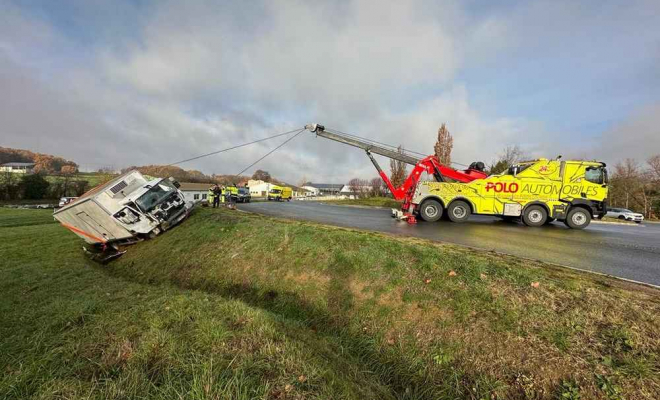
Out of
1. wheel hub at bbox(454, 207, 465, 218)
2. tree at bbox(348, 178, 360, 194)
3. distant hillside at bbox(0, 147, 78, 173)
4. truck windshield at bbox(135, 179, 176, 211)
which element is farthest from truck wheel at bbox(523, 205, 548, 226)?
distant hillside at bbox(0, 147, 78, 173)

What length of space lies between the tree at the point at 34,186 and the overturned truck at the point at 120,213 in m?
59.0

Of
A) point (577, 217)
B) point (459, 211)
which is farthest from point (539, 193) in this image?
point (459, 211)

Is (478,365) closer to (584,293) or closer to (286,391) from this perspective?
(584,293)

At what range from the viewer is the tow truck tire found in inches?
485

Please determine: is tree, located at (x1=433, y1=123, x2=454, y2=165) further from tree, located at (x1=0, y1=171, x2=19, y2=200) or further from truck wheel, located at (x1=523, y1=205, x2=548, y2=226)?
tree, located at (x1=0, y1=171, x2=19, y2=200)

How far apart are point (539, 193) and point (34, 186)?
75.4m

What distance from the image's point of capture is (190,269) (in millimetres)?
7914

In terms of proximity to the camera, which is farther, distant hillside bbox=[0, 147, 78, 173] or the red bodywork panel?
distant hillside bbox=[0, 147, 78, 173]

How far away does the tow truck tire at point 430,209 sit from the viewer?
12312mm

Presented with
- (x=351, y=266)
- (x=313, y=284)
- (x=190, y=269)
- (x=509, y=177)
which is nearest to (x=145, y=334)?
(x=313, y=284)

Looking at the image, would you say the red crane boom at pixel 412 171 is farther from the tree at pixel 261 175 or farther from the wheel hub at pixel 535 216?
the tree at pixel 261 175

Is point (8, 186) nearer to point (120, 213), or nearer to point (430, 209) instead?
point (120, 213)

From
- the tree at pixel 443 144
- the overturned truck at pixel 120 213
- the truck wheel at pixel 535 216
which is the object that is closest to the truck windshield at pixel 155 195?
the overturned truck at pixel 120 213

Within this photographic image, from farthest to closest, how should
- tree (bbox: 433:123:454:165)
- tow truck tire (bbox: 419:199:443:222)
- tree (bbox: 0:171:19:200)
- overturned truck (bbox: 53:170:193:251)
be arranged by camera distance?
tree (bbox: 0:171:19:200), tree (bbox: 433:123:454:165), tow truck tire (bbox: 419:199:443:222), overturned truck (bbox: 53:170:193:251)
